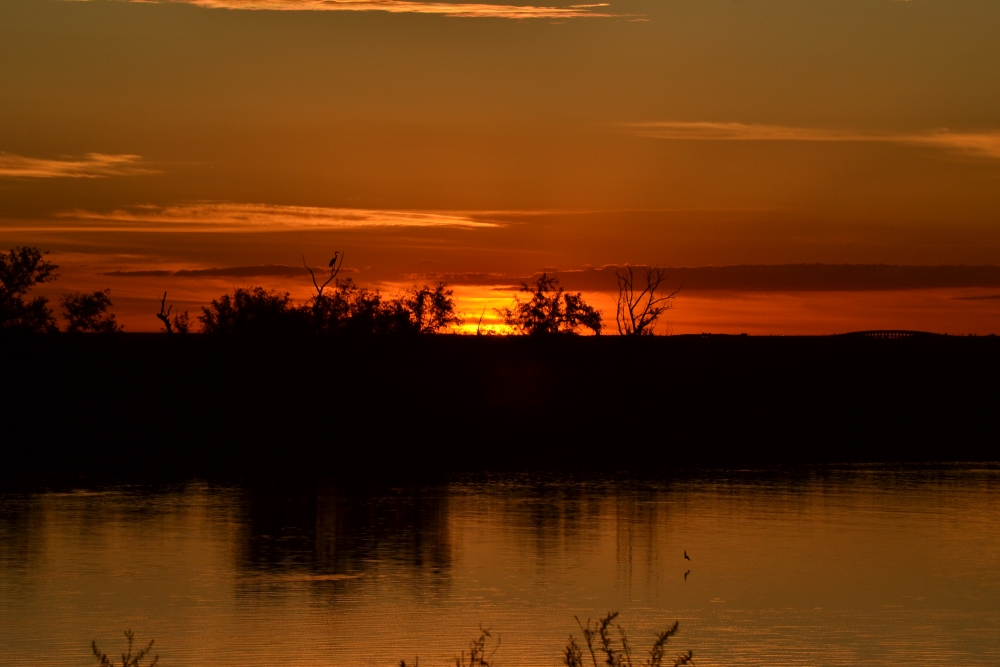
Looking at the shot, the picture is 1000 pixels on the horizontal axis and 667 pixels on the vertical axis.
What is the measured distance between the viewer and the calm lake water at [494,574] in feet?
56.7

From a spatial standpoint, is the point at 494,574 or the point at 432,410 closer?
the point at 494,574

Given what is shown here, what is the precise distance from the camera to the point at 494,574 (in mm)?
22016

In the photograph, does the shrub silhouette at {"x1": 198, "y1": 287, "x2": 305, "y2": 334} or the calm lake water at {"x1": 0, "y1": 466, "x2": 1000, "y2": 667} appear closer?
the calm lake water at {"x1": 0, "y1": 466, "x2": 1000, "y2": 667}

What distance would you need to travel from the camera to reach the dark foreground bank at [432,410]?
43.8 metres

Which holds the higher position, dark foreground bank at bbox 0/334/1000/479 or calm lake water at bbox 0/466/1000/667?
dark foreground bank at bbox 0/334/1000/479

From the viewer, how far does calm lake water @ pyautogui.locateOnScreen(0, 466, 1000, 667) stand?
17.3 meters

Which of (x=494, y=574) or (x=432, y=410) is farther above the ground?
(x=432, y=410)

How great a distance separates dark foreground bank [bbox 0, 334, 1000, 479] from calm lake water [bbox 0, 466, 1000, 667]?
969cm

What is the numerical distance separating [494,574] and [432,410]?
1076 inches

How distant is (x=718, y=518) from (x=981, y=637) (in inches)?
421

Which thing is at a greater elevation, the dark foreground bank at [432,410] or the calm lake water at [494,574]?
the dark foreground bank at [432,410]

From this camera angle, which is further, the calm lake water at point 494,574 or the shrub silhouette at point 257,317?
the shrub silhouette at point 257,317

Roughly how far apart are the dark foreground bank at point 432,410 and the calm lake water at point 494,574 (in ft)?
31.8

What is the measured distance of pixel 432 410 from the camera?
161 feet
